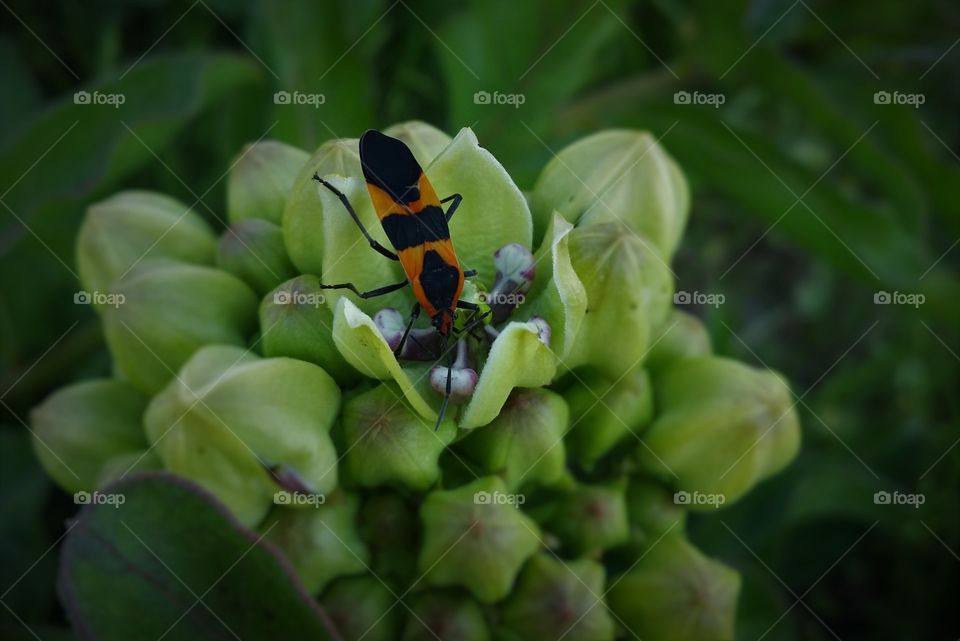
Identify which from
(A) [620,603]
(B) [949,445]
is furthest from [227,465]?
(B) [949,445]

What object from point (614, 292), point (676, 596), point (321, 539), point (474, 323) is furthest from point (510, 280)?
point (676, 596)

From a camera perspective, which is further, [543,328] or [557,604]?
[557,604]

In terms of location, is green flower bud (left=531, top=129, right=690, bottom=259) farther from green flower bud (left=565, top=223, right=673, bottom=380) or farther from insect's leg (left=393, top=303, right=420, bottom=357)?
insect's leg (left=393, top=303, right=420, bottom=357)

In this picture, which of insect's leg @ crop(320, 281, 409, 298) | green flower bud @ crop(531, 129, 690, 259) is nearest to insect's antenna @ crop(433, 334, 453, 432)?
insect's leg @ crop(320, 281, 409, 298)

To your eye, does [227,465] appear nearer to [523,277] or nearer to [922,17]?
[523,277]

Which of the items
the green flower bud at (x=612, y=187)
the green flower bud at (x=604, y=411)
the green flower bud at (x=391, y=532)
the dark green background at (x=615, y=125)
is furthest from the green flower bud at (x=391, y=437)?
the dark green background at (x=615, y=125)

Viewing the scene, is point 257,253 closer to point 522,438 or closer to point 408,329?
point 408,329
